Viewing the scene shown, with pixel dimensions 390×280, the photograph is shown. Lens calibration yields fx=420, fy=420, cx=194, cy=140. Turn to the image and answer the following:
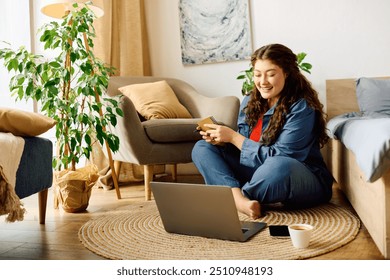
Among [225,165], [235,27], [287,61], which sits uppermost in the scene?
[235,27]

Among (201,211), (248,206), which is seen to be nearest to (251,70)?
(248,206)

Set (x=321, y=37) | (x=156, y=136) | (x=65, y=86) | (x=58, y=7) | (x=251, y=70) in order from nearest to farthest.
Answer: (x=65, y=86) < (x=156, y=136) < (x=58, y=7) < (x=251, y=70) < (x=321, y=37)

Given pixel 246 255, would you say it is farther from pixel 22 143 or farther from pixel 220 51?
pixel 220 51

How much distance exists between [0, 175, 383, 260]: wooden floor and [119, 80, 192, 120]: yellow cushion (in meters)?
0.53

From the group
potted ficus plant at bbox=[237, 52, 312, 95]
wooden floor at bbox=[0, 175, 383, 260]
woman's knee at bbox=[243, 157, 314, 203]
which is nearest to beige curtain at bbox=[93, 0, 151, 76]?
potted ficus plant at bbox=[237, 52, 312, 95]

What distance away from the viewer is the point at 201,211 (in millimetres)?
1400

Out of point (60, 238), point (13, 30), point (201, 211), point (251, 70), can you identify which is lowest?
point (60, 238)

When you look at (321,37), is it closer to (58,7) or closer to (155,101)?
(155,101)

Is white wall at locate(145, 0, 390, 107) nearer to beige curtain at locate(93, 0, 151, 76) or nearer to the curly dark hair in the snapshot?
beige curtain at locate(93, 0, 151, 76)

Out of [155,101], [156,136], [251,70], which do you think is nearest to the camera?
[156,136]

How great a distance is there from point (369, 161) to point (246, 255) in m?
0.45

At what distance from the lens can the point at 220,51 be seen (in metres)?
3.04

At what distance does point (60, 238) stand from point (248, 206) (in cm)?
72
